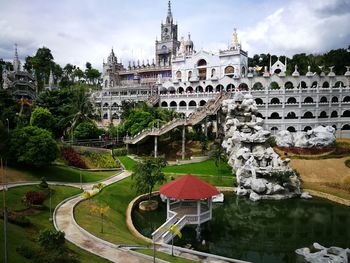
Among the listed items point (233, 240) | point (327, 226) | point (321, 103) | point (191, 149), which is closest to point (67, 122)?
point (191, 149)

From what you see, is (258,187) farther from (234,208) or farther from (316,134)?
(316,134)

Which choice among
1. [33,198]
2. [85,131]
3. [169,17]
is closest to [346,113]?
[85,131]

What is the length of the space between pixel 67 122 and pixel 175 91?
33404mm

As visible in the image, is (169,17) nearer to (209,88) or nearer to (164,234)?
(209,88)

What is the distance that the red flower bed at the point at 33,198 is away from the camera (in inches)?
1078

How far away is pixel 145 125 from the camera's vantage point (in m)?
58.0

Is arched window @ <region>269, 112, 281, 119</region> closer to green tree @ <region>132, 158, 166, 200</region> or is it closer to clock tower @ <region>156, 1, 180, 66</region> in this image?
green tree @ <region>132, 158, 166, 200</region>

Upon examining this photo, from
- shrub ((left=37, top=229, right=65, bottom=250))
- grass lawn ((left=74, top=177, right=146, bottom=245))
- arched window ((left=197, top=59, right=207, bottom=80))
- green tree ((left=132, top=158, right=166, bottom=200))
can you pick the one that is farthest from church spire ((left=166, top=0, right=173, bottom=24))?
shrub ((left=37, top=229, right=65, bottom=250))

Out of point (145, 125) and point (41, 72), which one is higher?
point (41, 72)

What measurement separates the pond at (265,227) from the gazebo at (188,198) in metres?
1.64

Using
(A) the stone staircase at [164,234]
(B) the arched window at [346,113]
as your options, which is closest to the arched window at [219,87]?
(B) the arched window at [346,113]

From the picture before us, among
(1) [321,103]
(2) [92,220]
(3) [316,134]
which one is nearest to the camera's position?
(2) [92,220]

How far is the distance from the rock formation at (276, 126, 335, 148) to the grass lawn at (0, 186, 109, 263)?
118 ft

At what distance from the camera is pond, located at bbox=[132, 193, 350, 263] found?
27.0m
